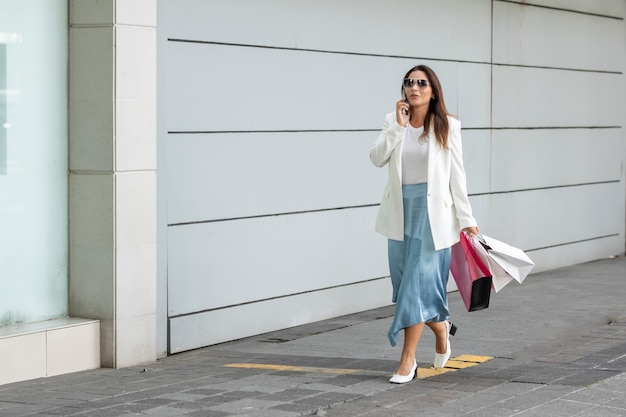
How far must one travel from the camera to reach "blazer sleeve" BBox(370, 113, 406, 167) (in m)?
7.62

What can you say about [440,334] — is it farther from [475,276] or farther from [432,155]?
[432,155]

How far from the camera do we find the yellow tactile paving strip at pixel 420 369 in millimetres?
7975

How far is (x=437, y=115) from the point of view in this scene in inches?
302

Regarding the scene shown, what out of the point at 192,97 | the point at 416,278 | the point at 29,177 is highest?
the point at 192,97

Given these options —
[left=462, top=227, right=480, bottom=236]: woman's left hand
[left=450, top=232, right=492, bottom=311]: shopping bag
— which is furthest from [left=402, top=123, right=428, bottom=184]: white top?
[left=450, top=232, right=492, bottom=311]: shopping bag

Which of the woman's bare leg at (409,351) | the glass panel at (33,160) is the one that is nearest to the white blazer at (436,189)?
the woman's bare leg at (409,351)

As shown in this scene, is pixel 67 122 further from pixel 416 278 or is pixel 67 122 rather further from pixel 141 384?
pixel 416 278

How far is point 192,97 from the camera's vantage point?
930 cm

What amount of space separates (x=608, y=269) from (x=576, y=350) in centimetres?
584

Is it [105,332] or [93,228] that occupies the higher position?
→ [93,228]

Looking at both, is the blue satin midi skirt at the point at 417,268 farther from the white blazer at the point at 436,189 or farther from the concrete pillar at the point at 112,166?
the concrete pillar at the point at 112,166

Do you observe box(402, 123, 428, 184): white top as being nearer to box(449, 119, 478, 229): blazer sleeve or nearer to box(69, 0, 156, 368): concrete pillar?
box(449, 119, 478, 229): blazer sleeve

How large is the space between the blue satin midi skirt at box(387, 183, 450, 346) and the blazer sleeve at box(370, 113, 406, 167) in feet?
A: 0.77

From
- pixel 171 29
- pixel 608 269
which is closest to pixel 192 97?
pixel 171 29
